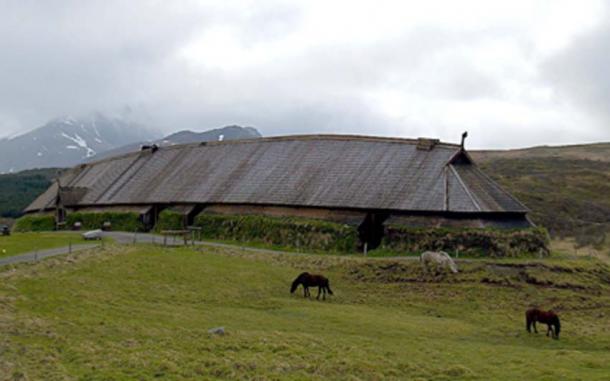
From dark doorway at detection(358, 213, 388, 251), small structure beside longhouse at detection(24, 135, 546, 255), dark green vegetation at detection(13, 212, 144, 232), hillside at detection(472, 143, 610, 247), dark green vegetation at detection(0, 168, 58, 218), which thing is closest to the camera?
small structure beside longhouse at detection(24, 135, 546, 255)

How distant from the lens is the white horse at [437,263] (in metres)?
41.5

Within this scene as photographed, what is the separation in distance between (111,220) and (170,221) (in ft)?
28.9

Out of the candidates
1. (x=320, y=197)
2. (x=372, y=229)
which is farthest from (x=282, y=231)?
(x=372, y=229)

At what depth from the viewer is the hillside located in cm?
7819

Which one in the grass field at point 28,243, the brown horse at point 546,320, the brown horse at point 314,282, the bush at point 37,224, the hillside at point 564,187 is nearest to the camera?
the brown horse at point 546,320

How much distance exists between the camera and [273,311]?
104 feet

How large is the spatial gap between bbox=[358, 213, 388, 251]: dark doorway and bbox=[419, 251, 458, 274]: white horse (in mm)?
10888

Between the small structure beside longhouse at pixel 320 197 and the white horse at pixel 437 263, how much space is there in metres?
6.04

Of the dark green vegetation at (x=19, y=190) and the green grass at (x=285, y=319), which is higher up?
the dark green vegetation at (x=19, y=190)

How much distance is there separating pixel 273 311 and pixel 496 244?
22185mm

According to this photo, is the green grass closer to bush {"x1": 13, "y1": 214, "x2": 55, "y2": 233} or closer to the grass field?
the grass field

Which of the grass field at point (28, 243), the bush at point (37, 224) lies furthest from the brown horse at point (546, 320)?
the bush at point (37, 224)

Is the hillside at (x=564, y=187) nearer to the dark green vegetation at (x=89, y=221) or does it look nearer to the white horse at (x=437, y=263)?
the white horse at (x=437, y=263)

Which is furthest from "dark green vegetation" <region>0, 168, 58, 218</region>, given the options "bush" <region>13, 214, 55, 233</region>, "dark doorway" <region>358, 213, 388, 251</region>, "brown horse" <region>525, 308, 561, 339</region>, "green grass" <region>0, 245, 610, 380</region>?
"brown horse" <region>525, 308, 561, 339</region>
